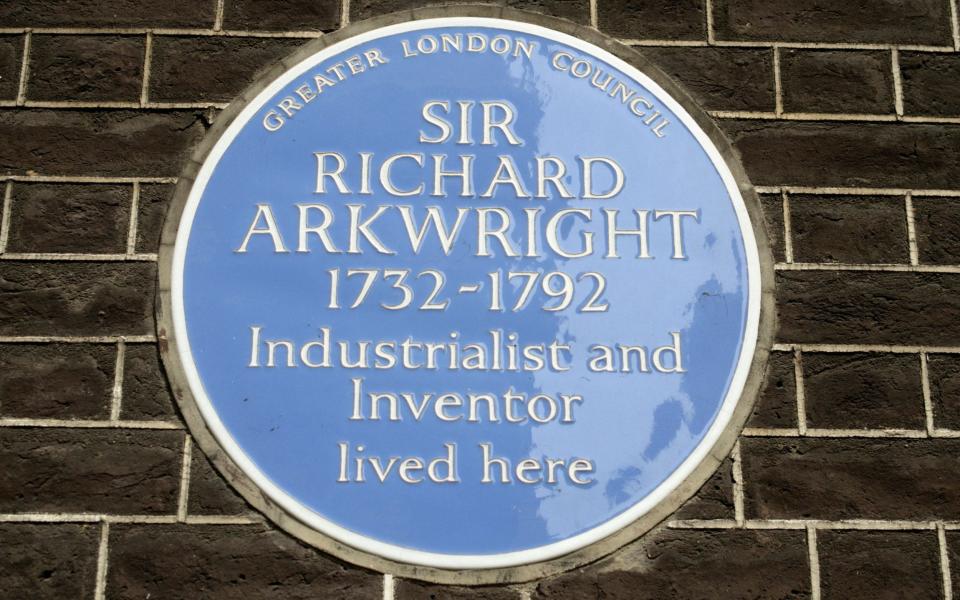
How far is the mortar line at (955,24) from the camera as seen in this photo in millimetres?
4289

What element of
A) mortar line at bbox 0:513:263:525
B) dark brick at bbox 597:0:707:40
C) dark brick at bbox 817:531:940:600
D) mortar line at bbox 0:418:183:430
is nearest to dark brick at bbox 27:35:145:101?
mortar line at bbox 0:418:183:430

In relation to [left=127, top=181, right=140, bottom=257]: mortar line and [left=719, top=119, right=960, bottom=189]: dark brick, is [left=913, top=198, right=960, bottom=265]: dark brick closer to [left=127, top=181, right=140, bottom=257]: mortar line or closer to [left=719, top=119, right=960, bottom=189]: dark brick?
[left=719, top=119, right=960, bottom=189]: dark brick

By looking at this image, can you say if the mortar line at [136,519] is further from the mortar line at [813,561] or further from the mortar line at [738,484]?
the mortar line at [813,561]

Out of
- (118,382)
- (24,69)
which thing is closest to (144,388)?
(118,382)

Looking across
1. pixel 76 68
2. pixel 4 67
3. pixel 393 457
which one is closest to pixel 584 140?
pixel 393 457

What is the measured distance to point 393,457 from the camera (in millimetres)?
3691

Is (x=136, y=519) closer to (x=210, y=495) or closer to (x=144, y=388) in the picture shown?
(x=210, y=495)

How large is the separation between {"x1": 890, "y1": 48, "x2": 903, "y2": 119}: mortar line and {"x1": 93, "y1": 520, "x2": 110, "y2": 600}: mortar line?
3.24m

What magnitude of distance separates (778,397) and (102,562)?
2.35 metres

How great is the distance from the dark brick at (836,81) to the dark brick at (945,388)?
0.99m

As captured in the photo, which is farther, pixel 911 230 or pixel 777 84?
pixel 777 84

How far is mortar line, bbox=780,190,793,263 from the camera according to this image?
13.1ft

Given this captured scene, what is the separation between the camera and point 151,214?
3.99 meters

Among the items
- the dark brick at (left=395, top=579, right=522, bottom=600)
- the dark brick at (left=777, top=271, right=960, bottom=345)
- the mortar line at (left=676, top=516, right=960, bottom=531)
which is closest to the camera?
the dark brick at (left=395, top=579, right=522, bottom=600)
